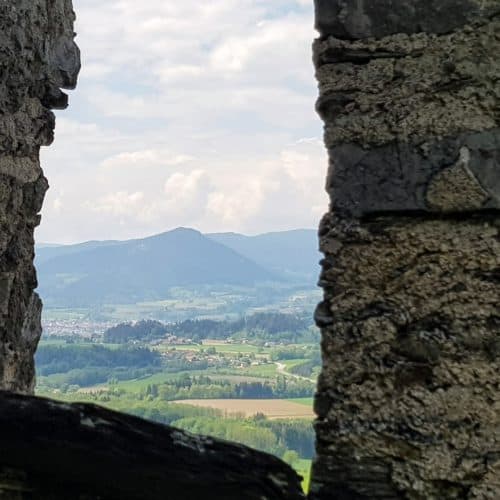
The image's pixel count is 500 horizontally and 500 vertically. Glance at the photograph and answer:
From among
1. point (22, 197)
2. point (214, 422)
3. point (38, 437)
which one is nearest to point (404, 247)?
point (38, 437)

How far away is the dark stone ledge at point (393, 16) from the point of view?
6.80ft

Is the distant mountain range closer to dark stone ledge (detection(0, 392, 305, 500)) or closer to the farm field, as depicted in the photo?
the farm field

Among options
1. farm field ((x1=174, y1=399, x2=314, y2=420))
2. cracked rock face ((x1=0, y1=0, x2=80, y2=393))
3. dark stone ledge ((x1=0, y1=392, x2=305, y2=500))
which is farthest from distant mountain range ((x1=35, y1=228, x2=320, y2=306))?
dark stone ledge ((x1=0, y1=392, x2=305, y2=500))

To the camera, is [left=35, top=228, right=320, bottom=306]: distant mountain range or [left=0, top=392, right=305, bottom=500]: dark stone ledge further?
[left=35, top=228, right=320, bottom=306]: distant mountain range

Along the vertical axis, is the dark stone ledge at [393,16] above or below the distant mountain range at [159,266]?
below

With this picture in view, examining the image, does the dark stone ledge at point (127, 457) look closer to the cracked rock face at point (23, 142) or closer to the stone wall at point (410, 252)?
the stone wall at point (410, 252)

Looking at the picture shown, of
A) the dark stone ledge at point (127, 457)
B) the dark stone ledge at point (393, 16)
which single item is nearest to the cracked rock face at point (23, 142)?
the dark stone ledge at point (127, 457)

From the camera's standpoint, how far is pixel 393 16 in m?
2.11

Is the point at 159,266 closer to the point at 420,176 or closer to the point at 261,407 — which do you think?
the point at 261,407

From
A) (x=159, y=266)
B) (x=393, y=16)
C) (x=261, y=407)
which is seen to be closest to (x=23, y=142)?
(x=393, y=16)

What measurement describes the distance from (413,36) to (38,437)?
1279 mm

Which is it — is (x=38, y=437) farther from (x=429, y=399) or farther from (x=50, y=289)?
(x=50, y=289)

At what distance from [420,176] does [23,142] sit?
1.95 m

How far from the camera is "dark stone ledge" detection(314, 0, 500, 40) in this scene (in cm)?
207
